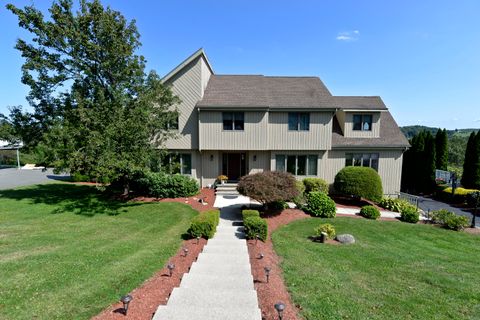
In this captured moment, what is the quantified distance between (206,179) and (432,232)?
14328 millimetres

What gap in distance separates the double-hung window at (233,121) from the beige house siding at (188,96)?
221 centimetres

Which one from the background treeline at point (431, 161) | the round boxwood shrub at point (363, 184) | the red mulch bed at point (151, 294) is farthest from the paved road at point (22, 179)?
the background treeline at point (431, 161)

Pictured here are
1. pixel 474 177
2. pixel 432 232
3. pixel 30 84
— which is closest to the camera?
pixel 432 232

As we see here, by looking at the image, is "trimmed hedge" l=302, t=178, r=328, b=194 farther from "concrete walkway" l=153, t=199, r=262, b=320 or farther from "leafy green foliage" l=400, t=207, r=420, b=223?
"concrete walkway" l=153, t=199, r=262, b=320

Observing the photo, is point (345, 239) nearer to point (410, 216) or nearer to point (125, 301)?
point (410, 216)

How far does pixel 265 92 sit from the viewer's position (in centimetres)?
1908

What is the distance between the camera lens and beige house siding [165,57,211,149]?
58.4 ft

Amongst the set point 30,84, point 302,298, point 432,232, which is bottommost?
point 432,232

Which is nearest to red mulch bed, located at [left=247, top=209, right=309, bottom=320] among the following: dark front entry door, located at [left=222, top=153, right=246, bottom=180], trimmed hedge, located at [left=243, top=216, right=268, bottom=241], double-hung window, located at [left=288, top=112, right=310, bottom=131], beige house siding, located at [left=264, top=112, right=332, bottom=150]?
trimmed hedge, located at [left=243, top=216, right=268, bottom=241]

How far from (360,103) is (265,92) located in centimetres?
784

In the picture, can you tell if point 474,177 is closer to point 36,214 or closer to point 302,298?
point 302,298

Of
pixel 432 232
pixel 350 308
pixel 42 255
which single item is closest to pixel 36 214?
pixel 42 255

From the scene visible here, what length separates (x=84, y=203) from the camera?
14.9m

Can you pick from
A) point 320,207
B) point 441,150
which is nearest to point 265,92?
point 320,207
